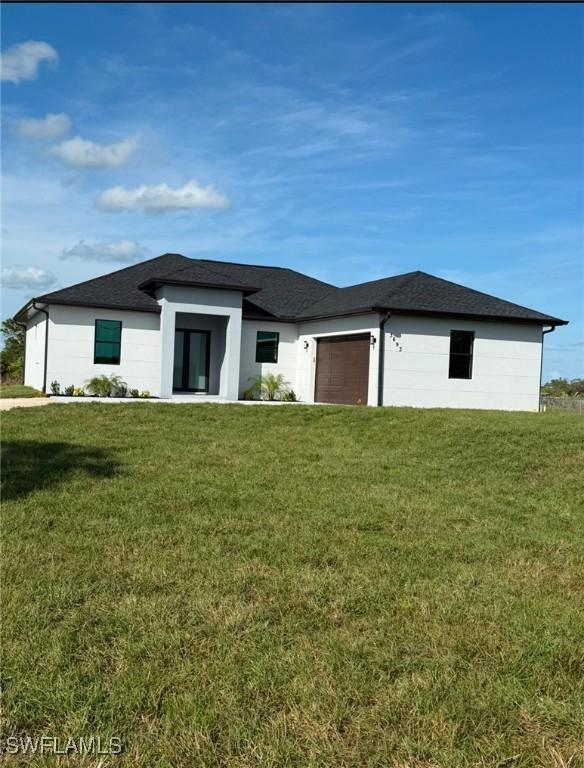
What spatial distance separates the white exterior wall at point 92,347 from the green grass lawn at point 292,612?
11202 millimetres

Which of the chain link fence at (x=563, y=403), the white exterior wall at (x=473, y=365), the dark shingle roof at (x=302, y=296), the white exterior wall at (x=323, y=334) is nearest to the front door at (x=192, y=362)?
the dark shingle roof at (x=302, y=296)

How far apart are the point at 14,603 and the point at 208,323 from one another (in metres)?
19.5

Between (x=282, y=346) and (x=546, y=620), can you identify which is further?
(x=282, y=346)

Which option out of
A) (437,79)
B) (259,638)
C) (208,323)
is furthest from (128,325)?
(259,638)

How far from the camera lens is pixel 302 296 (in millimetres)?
24969

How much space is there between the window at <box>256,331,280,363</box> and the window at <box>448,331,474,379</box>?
6142 millimetres

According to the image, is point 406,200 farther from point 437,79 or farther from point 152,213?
point 152,213

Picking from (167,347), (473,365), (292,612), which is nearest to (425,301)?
(473,365)

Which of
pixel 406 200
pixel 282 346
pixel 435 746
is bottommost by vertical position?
pixel 435 746

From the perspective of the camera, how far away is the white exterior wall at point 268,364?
2225 centimetres

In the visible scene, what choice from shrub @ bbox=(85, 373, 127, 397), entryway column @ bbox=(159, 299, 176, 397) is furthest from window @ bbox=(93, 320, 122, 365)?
entryway column @ bbox=(159, 299, 176, 397)

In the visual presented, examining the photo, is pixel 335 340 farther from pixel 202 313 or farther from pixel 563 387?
pixel 563 387

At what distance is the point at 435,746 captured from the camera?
9.45 feet

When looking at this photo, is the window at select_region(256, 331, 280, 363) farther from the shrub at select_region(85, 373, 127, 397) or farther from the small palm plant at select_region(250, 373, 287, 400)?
the shrub at select_region(85, 373, 127, 397)
